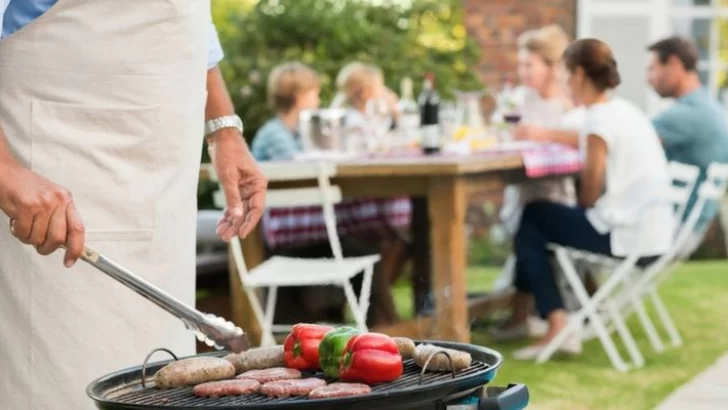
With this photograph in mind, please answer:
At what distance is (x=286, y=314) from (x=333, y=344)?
14.7ft

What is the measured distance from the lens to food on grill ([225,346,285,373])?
2.23 m

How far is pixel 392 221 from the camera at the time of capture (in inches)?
282

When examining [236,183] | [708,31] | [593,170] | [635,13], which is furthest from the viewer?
[708,31]

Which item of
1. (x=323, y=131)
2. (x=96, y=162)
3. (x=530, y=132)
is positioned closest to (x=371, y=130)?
(x=323, y=131)

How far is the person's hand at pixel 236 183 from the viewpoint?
2.61m

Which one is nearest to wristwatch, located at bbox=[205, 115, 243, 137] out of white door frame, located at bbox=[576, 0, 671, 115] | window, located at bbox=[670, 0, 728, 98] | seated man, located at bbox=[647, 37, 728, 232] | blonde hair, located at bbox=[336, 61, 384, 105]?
seated man, located at bbox=[647, 37, 728, 232]

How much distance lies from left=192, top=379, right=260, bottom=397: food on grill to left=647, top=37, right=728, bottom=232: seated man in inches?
189

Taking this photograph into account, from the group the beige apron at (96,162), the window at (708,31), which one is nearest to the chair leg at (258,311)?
the beige apron at (96,162)

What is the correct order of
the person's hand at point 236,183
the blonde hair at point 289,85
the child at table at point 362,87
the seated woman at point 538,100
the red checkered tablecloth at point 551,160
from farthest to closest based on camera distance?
1. the child at table at point 362,87
2. the blonde hair at point 289,85
3. the seated woman at point 538,100
4. the red checkered tablecloth at point 551,160
5. the person's hand at point 236,183

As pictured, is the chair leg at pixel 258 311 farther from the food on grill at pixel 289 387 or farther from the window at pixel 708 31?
the window at pixel 708 31

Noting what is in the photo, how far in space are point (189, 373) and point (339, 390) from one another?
0.91 ft

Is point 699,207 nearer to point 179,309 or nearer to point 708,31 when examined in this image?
point 179,309

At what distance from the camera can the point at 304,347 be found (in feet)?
7.22

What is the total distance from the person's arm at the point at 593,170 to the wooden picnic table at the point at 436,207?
411 mm
